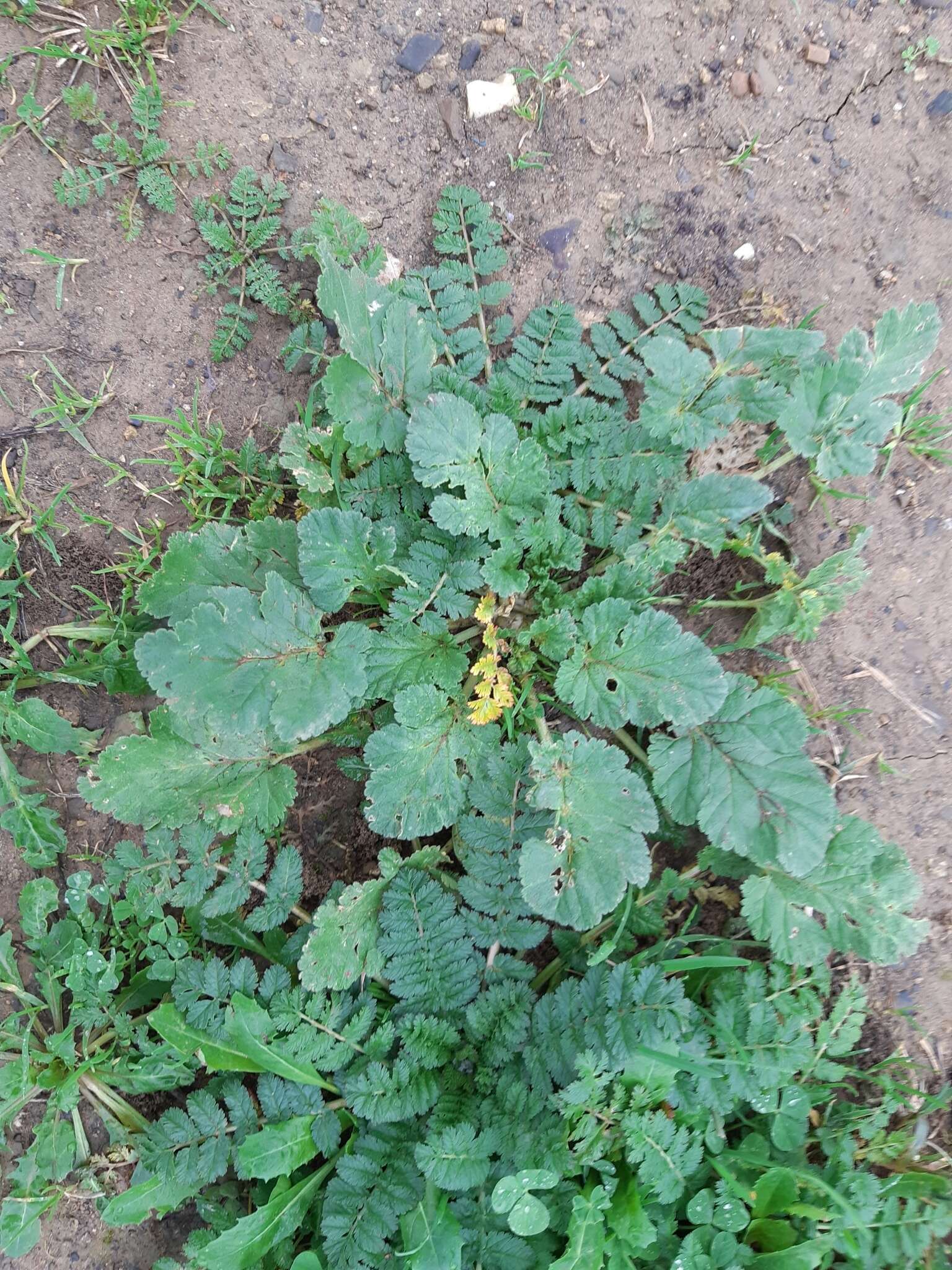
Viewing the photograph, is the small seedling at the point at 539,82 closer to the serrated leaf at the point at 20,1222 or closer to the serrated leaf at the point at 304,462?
the serrated leaf at the point at 304,462

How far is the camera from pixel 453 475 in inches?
96.5

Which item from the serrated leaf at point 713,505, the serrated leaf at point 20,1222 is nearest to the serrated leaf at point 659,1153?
the serrated leaf at point 713,505

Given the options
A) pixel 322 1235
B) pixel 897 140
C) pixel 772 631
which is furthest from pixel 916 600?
pixel 322 1235

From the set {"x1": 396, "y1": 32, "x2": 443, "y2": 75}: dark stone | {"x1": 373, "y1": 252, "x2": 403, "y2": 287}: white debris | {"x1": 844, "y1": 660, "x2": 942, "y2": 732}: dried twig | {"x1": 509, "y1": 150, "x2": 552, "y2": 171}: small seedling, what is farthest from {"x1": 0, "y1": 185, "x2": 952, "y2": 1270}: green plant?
{"x1": 396, "y1": 32, "x2": 443, "y2": 75}: dark stone

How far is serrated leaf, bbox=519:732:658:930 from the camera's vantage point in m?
2.31

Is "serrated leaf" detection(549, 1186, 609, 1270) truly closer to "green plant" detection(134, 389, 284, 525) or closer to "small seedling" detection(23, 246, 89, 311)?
"green plant" detection(134, 389, 284, 525)

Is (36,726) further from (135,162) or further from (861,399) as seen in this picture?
(861,399)

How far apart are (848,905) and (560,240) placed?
2.46 m

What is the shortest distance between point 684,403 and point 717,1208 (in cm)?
240

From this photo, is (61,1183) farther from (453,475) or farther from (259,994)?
(453,475)

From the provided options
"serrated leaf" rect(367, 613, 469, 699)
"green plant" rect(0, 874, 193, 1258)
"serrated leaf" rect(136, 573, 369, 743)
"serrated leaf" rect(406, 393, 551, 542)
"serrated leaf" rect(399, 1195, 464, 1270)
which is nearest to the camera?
"serrated leaf" rect(399, 1195, 464, 1270)

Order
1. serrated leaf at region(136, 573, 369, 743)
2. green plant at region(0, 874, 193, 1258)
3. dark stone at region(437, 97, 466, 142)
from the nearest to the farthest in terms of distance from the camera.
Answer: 1. serrated leaf at region(136, 573, 369, 743)
2. green plant at region(0, 874, 193, 1258)
3. dark stone at region(437, 97, 466, 142)

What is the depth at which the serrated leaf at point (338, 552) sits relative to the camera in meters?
2.44

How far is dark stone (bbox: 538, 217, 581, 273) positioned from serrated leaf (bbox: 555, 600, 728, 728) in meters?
1.38
